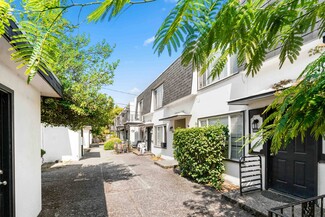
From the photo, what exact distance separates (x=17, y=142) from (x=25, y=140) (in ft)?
1.69

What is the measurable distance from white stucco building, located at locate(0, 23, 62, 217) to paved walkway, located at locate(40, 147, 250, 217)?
1.30 meters

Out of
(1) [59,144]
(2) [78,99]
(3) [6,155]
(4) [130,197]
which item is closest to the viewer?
(3) [6,155]

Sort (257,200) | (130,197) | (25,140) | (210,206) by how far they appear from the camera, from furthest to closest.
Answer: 1. (130,197)
2. (210,206)
3. (257,200)
4. (25,140)

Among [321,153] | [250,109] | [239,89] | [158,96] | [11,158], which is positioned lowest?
[321,153]

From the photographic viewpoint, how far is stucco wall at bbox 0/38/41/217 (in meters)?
3.74

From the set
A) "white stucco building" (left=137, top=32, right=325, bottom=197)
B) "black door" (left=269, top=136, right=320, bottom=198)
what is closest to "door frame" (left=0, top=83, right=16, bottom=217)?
"white stucco building" (left=137, top=32, right=325, bottom=197)

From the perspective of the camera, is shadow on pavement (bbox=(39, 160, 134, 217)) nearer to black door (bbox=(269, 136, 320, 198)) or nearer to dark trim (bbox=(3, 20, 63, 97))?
dark trim (bbox=(3, 20, 63, 97))

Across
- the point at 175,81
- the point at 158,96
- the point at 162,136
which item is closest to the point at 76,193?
the point at 175,81

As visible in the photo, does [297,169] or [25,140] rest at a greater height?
[25,140]

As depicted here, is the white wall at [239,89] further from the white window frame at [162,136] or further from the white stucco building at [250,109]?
the white window frame at [162,136]

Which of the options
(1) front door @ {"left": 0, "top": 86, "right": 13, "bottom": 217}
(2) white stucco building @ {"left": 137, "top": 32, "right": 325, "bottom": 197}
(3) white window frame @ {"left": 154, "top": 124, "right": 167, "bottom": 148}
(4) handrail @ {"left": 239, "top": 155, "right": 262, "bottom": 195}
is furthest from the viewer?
(3) white window frame @ {"left": 154, "top": 124, "right": 167, "bottom": 148}

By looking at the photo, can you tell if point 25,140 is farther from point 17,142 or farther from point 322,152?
point 322,152

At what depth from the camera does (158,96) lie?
18266 mm

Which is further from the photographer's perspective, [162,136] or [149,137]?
[149,137]
